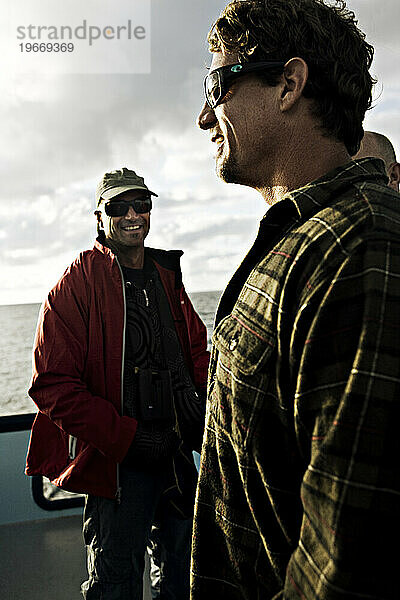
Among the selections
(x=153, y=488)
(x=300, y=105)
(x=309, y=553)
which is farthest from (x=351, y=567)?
(x=153, y=488)

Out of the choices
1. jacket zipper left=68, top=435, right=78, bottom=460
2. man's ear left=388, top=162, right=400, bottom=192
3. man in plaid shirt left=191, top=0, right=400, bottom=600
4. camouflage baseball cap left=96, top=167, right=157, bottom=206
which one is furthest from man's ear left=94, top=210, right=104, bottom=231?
man in plaid shirt left=191, top=0, right=400, bottom=600

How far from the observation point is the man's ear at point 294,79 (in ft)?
3.25

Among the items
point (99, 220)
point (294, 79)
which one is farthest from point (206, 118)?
point (99, 220)

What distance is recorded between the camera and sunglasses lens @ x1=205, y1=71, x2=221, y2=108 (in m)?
1.04

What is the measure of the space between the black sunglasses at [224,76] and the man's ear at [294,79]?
0.05ft

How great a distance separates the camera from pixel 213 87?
3.45 ft

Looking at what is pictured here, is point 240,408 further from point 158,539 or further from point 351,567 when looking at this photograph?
point 158,539

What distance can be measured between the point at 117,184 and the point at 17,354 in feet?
160

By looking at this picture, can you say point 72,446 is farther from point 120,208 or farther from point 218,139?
point 218,139

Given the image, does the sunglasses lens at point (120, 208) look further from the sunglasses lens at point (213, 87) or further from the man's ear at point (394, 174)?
the sunglasses lens at point (213, 87)

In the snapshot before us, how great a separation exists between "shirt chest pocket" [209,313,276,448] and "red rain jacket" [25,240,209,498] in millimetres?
1061

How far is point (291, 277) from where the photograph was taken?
2.64 feet

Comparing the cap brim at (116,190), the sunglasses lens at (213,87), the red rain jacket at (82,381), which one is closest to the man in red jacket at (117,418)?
the red rain jacket at (82,381)

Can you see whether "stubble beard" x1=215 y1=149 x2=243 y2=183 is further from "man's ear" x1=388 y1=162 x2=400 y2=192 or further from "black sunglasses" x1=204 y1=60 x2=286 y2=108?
"man's ear" x1=388 y1=162 x2=400 y2=192
